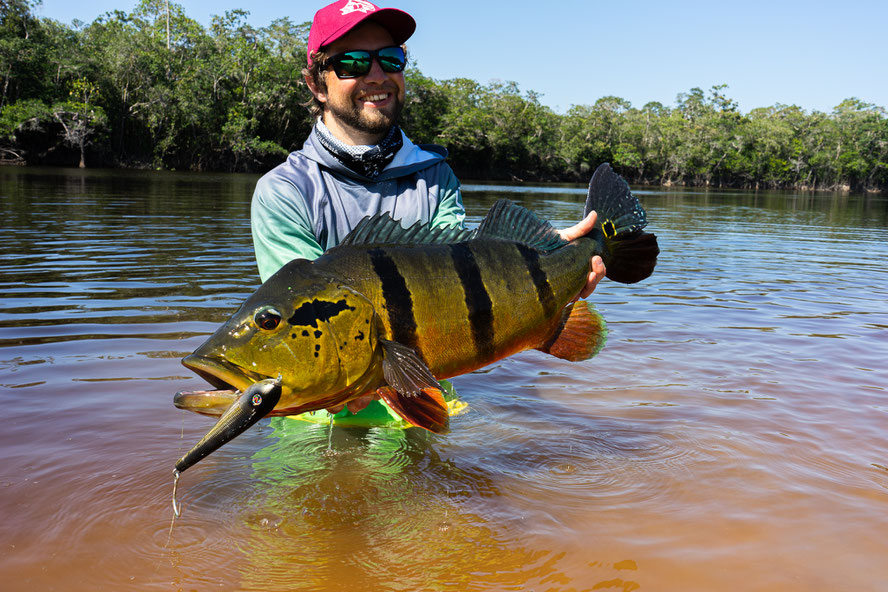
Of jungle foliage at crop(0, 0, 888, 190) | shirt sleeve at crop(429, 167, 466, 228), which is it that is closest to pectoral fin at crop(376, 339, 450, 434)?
shirt sleeve at crop(429, 167, 466, 228)

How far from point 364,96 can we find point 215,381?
222 centimetres

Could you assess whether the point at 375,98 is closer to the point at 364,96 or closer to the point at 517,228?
the point at 364,96

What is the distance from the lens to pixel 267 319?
7.02 feet

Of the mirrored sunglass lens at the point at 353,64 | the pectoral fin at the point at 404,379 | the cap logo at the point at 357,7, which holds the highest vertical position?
the cap logo at the point at 357,7

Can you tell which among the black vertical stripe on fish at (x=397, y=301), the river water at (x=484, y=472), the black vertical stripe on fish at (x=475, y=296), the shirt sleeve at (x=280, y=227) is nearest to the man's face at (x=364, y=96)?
the shirt sleeve at (x=280, y=227)

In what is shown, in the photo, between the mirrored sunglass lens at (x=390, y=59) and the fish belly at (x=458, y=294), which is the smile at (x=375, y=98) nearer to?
the mirrored sunglass lens at (x=390, y=59)

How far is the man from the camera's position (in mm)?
3512

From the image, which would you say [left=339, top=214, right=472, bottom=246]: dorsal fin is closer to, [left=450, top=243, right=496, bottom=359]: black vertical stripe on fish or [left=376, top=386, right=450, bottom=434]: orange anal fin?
[left=450, top=243, right=496, bottom=359]: black vertical stripe on fish

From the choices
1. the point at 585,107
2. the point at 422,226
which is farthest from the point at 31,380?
the point at 585,107

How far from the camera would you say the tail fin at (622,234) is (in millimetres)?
A: 3354

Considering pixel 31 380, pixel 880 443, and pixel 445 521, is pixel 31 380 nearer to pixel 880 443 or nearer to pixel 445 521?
pixel 445 521

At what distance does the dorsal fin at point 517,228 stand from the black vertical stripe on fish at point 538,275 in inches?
2.2

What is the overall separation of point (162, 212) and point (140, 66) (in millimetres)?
40116

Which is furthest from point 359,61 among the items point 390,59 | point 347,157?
point 347,157
